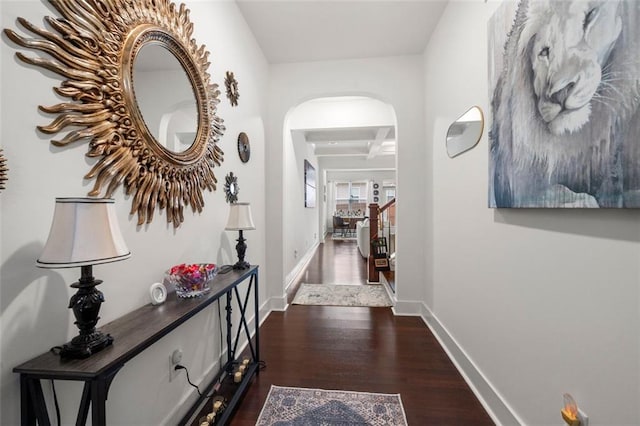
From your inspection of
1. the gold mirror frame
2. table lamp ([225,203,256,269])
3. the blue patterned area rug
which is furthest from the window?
the gold mirror frame

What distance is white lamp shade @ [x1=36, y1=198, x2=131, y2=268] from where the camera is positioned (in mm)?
679

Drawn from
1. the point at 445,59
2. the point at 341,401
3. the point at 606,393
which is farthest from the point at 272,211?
the point at 606,393

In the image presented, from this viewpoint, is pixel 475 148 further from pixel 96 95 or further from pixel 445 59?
pixel 96 95

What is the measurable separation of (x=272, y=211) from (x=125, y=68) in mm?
2121

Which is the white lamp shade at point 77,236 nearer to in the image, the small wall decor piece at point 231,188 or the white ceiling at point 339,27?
the small wall decor piece at point 231,188

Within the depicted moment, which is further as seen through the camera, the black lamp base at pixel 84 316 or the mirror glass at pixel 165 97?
the mirror glass at pixel 165 97

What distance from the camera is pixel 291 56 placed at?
292 cm

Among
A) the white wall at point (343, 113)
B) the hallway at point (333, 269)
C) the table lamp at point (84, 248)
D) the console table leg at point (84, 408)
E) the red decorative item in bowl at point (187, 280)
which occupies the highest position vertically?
the white wall at point (343, 113)

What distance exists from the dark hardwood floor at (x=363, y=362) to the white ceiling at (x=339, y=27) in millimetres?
2935

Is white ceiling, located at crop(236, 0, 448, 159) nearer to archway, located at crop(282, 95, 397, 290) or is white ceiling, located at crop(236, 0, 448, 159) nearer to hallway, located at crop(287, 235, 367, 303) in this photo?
archway, located at crop(282, 95, 397, 290)

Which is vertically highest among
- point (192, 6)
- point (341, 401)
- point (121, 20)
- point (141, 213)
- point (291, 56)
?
point (291, 56)

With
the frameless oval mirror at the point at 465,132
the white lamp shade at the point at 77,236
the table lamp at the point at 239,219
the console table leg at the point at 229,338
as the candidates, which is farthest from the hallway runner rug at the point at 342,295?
the white lamp shade at the point at 77,236

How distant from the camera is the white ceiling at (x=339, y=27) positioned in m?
2.20

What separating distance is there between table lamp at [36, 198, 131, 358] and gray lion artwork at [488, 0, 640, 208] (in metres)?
1.54
